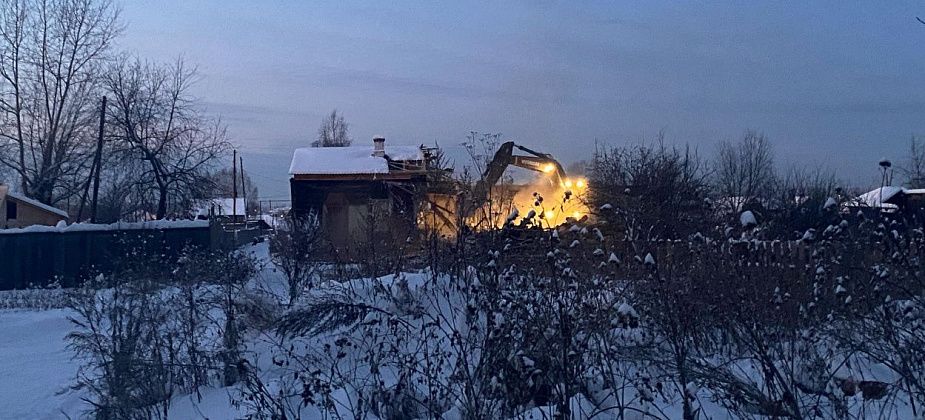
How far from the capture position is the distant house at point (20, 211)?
29219 millimetres

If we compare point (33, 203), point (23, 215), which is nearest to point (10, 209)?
point (23, 215)

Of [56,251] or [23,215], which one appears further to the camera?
[23,215]

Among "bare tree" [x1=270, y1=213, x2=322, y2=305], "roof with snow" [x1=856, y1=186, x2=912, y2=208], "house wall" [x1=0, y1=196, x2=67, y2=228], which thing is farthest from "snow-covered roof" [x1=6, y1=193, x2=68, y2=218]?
"roof with snow" [x1=856, y1=186, x2=912, y2=208]

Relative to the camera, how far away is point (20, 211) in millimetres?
29938

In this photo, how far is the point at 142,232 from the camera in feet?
63.1

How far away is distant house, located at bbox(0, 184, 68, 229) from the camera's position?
29.2 m

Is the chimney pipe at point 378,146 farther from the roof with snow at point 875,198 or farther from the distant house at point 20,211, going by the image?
the roof with snow at point 875,198

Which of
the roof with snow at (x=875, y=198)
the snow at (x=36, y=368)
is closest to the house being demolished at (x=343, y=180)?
the snow at (x=36, y=368)

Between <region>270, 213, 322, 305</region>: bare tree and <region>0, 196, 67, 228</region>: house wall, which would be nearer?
<region>270, 213, 322, 305</region>: bare tree

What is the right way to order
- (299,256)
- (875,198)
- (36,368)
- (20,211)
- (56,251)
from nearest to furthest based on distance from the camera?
(875,198)
(36,368)
(299,256)
(56,251)
(20,211)

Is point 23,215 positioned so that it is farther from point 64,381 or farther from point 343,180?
point 64,381

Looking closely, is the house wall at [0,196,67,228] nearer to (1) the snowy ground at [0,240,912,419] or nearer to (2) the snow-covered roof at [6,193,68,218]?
(2) the snow-covered roof at [6,193,68,218]

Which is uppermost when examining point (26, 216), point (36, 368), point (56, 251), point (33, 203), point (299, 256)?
point (33, 203)

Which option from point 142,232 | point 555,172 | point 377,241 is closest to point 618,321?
point 377,241
